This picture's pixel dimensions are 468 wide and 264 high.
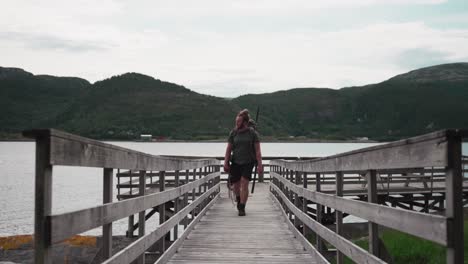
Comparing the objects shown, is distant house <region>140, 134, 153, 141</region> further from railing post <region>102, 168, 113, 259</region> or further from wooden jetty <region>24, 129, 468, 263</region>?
railing post <region>102, 168, 113, 259</region>

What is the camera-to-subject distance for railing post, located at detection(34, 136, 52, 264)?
2842mm

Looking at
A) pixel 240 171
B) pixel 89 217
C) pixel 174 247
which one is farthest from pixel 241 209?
pixel 89 217

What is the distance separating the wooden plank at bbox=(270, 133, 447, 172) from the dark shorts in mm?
6090

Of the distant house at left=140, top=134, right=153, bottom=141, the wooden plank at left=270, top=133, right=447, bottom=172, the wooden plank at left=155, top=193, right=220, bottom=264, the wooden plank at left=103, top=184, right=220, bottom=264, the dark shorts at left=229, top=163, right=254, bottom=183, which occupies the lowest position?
the wooden plank at left=155, top=193, right=220, bottom=264

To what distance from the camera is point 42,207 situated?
9.37 ft

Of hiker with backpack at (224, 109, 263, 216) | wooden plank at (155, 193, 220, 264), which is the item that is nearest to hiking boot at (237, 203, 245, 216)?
hiker with backpack at (224, 109, 263, 216)

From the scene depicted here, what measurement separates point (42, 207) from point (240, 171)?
338 inches

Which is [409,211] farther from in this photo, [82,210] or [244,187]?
[244,187]

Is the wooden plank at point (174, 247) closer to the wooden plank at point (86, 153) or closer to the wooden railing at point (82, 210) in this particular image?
the wooden railing at point (82, 210)

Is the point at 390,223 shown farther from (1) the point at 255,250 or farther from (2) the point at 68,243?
(2) the point at 68,243

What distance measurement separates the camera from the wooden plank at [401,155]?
2789mm

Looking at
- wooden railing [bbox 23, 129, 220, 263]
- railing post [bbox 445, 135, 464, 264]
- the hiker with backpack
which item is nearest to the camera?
railing post [bbox 445, 135, 464, 264]

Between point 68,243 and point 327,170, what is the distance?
10.9 metres

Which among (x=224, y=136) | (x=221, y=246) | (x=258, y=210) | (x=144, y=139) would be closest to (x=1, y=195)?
(x=258, y=210)
